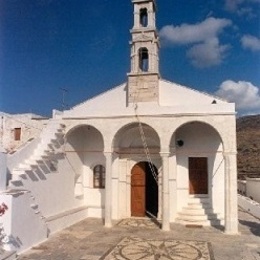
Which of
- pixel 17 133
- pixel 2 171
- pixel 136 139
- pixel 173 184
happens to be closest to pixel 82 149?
pixel 136 139

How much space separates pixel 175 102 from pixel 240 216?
736 cm

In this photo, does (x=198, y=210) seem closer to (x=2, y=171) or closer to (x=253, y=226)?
(x=253, y=226)

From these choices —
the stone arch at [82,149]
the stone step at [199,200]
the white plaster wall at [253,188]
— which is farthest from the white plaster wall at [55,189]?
the white plaster wall at [253,188]

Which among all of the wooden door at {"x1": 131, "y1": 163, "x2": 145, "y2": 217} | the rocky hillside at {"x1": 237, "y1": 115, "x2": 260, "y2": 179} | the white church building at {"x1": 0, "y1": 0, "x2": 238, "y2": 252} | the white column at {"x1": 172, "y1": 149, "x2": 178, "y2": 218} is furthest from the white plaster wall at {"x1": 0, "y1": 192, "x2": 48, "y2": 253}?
the rocky hillside at {"x1": 237, "y1": 115, "x2": 260, "y2": 179}

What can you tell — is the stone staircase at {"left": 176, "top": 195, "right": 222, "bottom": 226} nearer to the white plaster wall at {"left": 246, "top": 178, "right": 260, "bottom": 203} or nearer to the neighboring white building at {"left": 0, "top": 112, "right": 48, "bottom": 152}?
the neighboring white building at {"left": 0, "top": 112, "right": 48, "bottom": 152}

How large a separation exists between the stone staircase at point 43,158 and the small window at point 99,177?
2886 millimetres

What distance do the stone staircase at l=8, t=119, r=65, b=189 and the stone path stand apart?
8.49ft

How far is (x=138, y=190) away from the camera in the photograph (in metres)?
17.8

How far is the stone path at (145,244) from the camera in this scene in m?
11.0

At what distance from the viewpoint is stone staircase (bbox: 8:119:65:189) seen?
1256cm

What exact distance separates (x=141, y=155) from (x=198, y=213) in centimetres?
404

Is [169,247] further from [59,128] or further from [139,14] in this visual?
[139,14]

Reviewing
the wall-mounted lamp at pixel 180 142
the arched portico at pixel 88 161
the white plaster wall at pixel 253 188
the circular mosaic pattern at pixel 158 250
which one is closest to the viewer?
the circular mosaic pattern at pixel 158 250

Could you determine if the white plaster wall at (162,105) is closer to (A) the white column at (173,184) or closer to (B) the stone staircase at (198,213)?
(A) the white column at (173,184)
